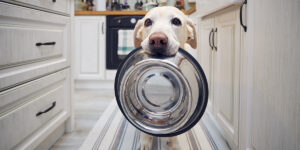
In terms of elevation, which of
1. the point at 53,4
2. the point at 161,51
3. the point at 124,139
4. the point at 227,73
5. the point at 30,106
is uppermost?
the point at 53,4

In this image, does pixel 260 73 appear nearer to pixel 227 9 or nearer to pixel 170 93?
pixel 170 93

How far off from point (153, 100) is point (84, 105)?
4.36ft

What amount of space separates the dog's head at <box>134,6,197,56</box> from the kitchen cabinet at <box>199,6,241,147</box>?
0.63 feet

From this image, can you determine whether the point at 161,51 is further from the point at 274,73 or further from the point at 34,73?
the point at 34,73

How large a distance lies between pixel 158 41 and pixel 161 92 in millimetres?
297

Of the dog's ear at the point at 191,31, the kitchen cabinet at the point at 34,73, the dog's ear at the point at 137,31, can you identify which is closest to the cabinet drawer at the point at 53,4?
the kitchen cabinet at the point at 34,73

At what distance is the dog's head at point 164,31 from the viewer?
108cm

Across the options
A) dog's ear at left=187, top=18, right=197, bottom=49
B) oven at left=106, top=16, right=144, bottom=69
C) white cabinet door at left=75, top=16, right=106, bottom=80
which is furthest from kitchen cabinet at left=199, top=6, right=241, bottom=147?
white cabinet door at left=75, top=16, right=106, bottom=80

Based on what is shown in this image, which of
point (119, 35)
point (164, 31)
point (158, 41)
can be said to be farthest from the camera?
point (119, 35)

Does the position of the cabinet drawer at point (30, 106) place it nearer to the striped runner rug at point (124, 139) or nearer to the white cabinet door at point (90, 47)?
the striped runner rug at point (124, 139)

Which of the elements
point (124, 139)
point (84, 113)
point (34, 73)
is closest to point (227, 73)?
point (124, 139)

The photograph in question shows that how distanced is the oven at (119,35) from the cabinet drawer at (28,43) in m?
1.56

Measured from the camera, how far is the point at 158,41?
41.9 inches

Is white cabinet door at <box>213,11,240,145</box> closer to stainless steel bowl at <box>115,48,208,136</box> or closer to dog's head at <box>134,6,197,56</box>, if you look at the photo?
dog's head at <box>134,6,197,56</box>
